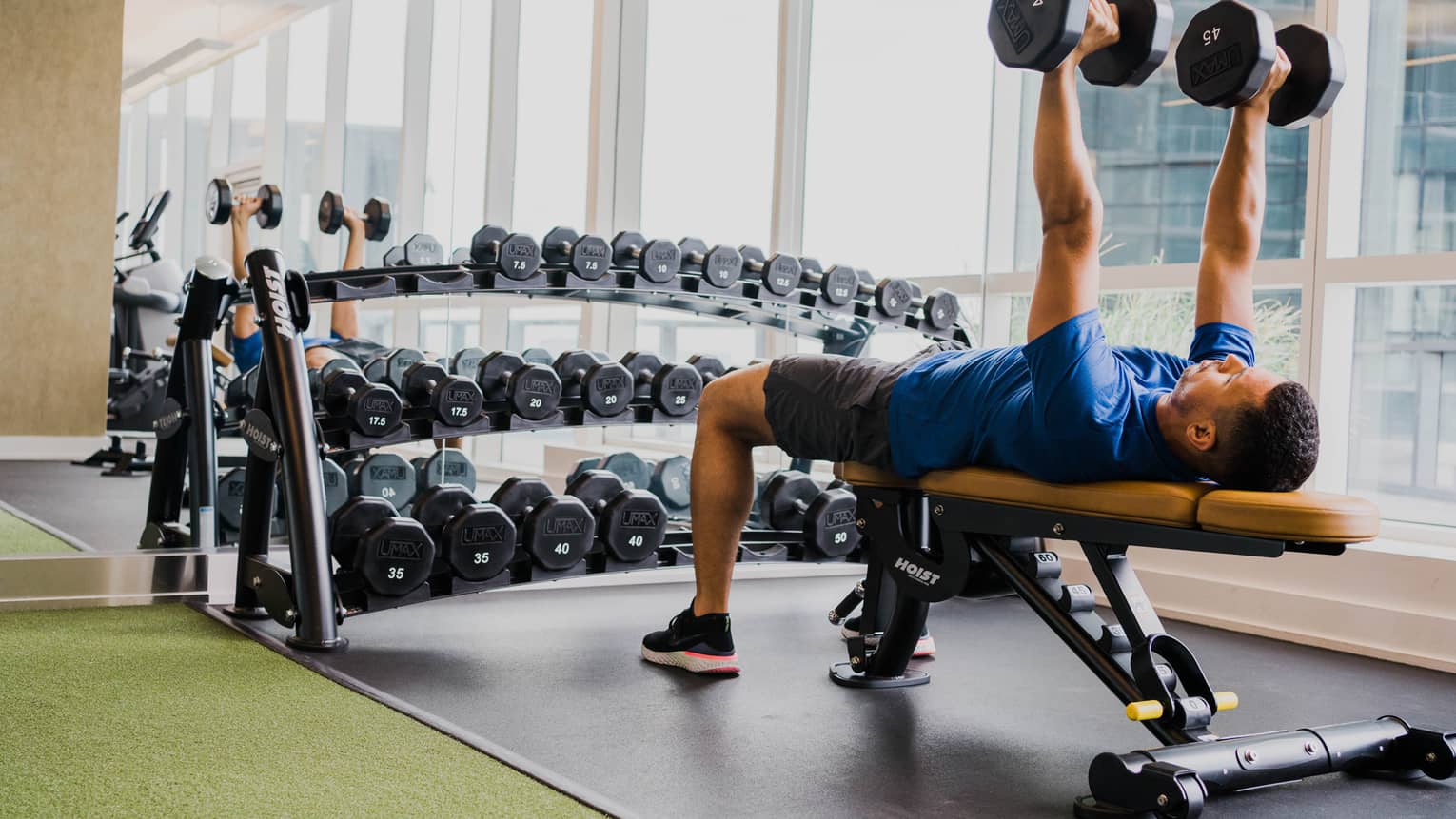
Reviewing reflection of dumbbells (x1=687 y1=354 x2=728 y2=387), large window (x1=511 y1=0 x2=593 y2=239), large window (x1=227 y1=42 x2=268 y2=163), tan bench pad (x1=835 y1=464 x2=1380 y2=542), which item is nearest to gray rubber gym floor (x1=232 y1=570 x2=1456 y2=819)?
tan bench pad (x1=835 y1=464 x2=1380 y2=542)

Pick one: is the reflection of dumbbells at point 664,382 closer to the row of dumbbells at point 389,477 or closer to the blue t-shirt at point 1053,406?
the row of dumbbells at point 389,477

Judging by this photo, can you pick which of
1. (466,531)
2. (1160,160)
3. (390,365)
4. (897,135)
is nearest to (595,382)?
(466,531)

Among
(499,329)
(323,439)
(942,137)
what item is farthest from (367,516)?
(942,137)

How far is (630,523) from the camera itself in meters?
2.98

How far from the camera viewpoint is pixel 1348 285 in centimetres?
350

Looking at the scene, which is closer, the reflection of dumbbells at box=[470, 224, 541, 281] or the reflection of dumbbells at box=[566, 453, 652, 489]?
the reflection of dumbbells at box=[470, 224, 541, 281]

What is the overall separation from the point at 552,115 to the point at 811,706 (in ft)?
8.27

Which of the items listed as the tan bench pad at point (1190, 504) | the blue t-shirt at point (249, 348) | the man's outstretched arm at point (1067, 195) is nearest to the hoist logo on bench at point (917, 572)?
the tan bench pad at point (1190, 504)

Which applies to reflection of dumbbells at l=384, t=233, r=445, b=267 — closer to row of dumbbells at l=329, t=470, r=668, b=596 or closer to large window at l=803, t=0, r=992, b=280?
row of dumbbells at l=329, t=470, r=668, b=596

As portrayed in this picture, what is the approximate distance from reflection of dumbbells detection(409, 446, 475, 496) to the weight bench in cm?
199

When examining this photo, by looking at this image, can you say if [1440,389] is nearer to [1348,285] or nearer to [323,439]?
[1348,285]

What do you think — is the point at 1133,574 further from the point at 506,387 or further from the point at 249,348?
the point at 249,348

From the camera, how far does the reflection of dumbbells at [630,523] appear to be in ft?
9.76

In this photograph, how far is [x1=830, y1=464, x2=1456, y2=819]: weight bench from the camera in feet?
5.52
